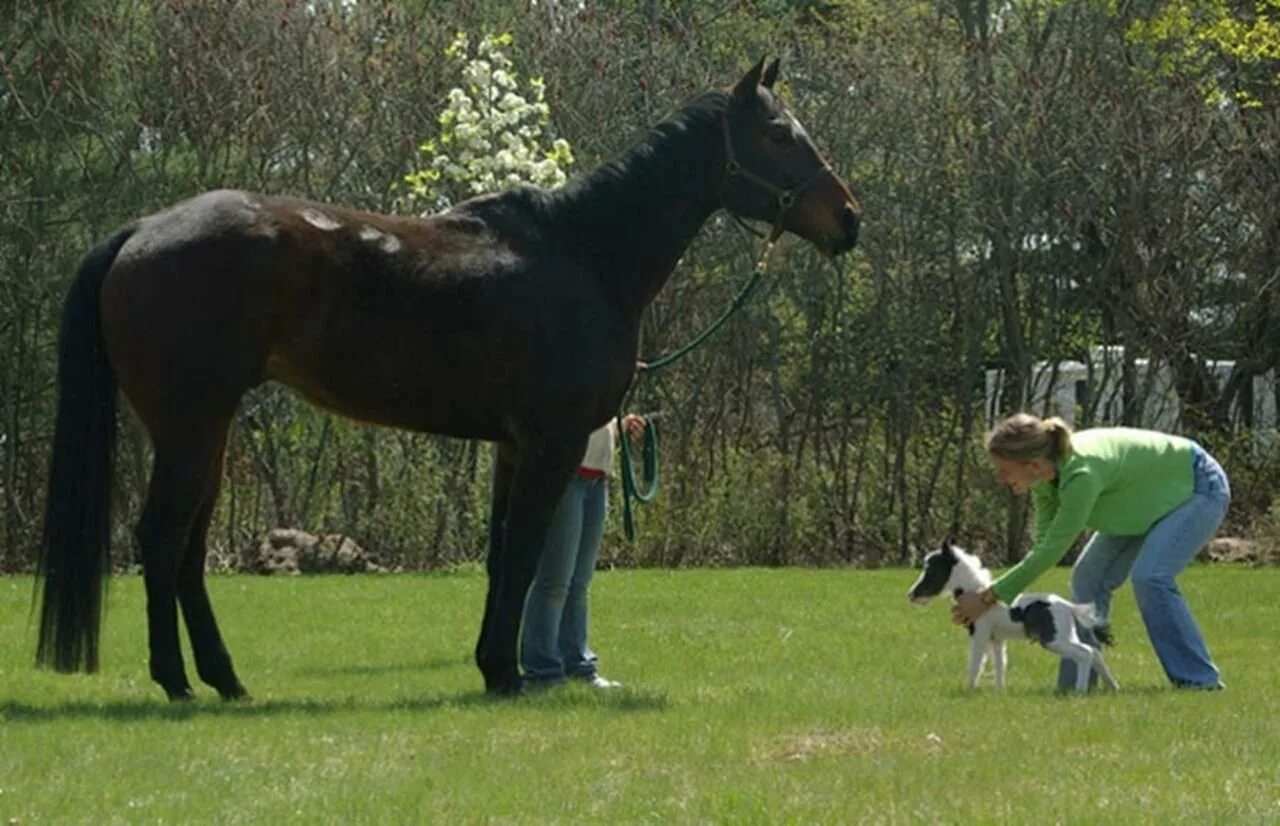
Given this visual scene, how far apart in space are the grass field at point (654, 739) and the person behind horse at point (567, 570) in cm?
49

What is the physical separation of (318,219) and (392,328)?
63cm

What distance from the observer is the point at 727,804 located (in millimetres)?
7660

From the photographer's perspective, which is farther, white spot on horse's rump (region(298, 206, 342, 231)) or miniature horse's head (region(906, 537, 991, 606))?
miniature horse's head (region(906, 537, 991, 606))

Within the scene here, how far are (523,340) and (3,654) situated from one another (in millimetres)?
4708

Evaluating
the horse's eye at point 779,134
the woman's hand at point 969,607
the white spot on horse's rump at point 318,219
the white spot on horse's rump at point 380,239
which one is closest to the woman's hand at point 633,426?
the horse's eye at point 779,134

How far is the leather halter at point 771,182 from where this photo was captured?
38.7 feet

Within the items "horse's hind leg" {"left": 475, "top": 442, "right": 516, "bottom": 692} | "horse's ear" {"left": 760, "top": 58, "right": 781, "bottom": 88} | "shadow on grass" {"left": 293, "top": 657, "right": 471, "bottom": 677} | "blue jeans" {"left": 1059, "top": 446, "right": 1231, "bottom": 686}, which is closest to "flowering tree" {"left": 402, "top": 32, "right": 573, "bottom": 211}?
"shadow on grass" {"left": 293, "top": 657, "right": 471, "bottom": 677}

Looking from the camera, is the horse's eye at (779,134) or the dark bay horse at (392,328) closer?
the dark bay horse at (392,328)

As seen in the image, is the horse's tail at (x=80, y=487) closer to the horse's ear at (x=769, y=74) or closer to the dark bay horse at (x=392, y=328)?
the dark bay horse at (x=392, y=328)

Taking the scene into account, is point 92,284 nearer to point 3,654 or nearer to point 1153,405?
point 3,654

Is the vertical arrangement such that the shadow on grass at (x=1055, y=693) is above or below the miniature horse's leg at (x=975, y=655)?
below

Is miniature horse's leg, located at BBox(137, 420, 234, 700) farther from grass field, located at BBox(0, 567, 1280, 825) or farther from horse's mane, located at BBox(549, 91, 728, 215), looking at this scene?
horse's mane, located at BBox(549, 91, 728, 215)

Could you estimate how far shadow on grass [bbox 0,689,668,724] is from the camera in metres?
10.2

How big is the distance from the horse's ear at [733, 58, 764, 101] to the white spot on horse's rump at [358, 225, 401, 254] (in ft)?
6.68
